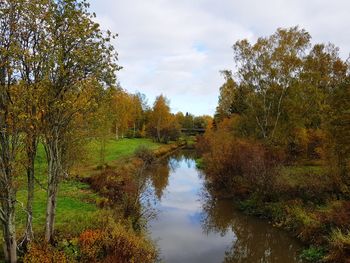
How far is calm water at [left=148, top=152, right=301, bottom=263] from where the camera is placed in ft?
58.1

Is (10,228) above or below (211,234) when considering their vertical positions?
above

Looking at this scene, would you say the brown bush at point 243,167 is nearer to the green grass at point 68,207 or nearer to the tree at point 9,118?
the green grass at point 68,207

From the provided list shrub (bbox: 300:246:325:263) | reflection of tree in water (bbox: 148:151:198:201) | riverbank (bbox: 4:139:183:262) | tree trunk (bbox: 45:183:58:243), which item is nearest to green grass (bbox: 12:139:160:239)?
riverbank (bbox: 4:139:183:262)

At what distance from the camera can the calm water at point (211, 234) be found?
1772 cm

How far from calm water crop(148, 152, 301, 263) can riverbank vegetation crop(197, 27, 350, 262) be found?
43.1 inches

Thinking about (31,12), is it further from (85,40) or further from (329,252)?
(329,252)

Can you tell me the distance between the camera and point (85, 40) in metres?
12.2

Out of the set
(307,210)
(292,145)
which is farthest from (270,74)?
(307,210)

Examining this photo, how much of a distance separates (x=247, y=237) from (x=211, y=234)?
2.17 metres

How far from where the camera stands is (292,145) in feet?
122

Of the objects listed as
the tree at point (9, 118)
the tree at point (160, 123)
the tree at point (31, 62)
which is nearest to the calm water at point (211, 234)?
the tree at point (9, 118)

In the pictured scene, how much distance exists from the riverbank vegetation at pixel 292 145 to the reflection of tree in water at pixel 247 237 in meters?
0.84

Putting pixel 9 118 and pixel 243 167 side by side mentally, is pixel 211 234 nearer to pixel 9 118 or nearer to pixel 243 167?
pixel 243 167

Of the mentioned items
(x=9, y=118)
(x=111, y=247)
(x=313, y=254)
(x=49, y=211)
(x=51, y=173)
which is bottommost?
(x=313, y=254)
